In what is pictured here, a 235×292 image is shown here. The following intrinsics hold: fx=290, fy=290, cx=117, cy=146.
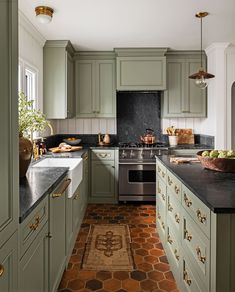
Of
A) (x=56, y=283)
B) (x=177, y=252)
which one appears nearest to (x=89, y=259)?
(x=56, y=283)

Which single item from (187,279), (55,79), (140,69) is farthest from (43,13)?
(187,279)

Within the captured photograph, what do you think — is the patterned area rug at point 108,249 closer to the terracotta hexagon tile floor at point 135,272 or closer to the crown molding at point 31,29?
the terracotta hexagon tile floor at point 135,272

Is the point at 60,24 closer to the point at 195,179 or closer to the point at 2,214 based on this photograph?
the point at 195,179

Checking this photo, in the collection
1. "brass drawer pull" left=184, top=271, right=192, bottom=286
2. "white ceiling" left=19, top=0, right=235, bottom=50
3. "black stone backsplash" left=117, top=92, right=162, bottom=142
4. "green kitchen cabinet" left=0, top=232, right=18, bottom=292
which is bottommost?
"brass drawer pull" left=184, top=271, right=192, bottom=286

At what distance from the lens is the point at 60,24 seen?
11.7 feet

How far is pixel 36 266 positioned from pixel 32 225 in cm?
26

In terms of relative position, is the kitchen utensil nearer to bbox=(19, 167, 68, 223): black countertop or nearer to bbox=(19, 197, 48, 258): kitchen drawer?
bbox=(19, 167, 68, 223): black countertop

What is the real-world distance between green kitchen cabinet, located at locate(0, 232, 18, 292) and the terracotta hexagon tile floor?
1168 mm

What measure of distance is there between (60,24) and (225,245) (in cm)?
319

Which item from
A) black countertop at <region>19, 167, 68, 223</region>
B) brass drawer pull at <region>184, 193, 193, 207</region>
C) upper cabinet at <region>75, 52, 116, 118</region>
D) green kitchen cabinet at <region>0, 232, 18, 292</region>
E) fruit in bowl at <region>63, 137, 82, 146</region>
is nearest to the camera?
green kitchen cabinet at <region>0, 232, 18, 292</region>

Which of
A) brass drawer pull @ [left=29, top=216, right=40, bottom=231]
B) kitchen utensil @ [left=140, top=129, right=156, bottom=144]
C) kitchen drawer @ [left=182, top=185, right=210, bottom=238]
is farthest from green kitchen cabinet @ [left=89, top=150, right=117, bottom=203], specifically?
brass drawer pull @ [left=29, top=216, right=40, bottom=231]

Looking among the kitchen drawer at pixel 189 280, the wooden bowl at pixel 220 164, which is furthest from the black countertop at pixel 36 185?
the wooden bowl at pixel 220 164

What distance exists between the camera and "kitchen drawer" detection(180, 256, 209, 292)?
1.64 metres

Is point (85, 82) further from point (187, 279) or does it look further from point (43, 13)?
point (187, 279)
